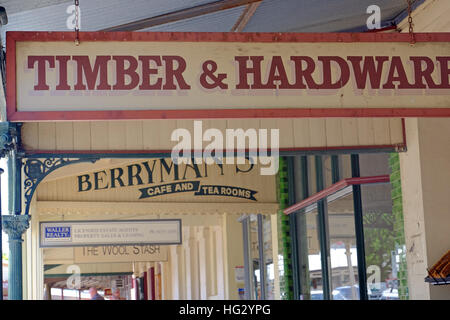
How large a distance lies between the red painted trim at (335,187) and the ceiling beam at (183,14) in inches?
118

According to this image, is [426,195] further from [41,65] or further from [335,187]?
[41,65]

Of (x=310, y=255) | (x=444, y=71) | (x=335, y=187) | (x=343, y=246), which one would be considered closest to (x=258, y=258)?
(x=310, y=255)

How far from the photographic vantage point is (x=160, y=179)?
10.3 metres

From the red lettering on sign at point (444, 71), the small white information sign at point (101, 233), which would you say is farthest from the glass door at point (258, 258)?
the red lettering on sign at point (444, 71)

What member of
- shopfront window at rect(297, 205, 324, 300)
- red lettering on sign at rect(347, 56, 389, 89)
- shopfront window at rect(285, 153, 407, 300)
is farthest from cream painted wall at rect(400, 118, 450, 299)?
shopfront window at rect(297, 205, 324, 300)

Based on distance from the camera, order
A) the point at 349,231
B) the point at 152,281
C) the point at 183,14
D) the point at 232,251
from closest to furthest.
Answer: the point at 183,14 → the point at 349,231 → the point at 232,251 → the point at 152,281

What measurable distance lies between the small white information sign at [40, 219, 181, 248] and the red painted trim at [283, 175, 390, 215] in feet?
6.75

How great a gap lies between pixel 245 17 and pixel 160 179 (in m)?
4.58

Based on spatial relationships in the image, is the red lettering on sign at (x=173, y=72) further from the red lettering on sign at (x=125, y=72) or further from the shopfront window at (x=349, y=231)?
the shopfront window at (x=349, y=231)

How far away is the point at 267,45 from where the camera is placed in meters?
3.83

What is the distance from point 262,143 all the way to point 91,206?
3.60m
